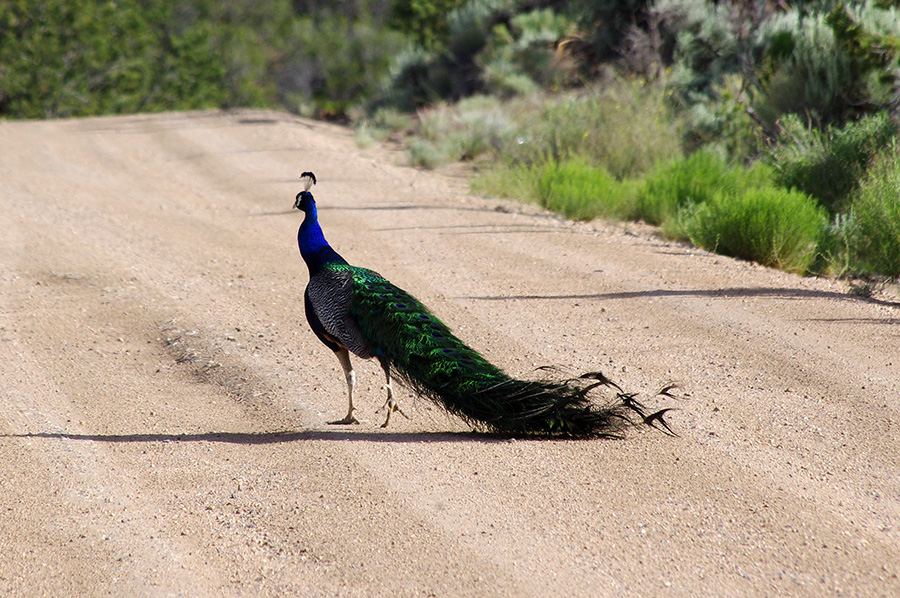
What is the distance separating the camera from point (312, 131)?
18.3 metres

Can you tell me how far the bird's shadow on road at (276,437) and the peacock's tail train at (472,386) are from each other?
0.25 metres

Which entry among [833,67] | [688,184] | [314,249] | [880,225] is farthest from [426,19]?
[314,249]

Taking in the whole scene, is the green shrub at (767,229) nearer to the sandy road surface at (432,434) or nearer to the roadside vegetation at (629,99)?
the roadside vegetation at (629,99)

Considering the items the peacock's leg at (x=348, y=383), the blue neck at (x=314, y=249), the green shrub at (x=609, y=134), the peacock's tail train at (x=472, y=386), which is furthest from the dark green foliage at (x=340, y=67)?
the peacock's tail train at (x=472, y=386)

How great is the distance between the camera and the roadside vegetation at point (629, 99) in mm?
8836

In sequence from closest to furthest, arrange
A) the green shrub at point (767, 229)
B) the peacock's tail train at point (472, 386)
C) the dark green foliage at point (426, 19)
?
the peacock's tail train at point (472, 386)
the green shrub at point (767, 229)
the dark green foliage at point (426, 19)

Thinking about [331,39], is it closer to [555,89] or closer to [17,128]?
[17,128]

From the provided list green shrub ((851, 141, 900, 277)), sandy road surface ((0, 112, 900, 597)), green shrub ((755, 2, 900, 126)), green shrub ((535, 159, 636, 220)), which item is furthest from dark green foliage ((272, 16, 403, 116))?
green shrub ((851, 141, 900, 277))

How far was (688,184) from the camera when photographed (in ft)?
32.8

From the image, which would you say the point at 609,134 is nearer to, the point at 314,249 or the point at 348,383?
the point at 314,249

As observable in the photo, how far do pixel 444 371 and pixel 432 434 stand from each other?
0.52 metres

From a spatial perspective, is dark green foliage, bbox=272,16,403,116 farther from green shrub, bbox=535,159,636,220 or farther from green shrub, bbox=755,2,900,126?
green shrub, bbox=535,159,636,220

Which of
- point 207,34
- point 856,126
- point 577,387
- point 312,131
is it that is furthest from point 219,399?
point 207,34

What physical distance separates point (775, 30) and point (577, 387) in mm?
10844
